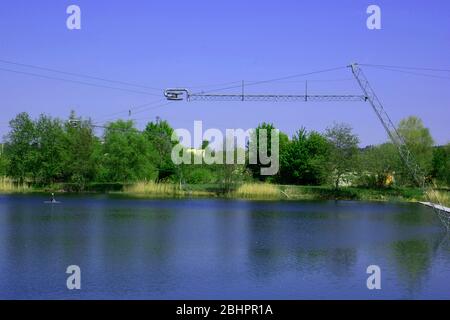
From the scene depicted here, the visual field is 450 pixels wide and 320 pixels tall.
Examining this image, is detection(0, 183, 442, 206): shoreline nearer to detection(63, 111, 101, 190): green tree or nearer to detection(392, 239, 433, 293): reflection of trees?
detection(63, 111, 101, 190): green tree

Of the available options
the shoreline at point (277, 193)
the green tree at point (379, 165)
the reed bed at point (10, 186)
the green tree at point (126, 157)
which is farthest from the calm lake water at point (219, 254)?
the reed bed at point (10, 186)

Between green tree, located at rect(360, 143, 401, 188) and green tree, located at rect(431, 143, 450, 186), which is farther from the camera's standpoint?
green tree, located at rect(360, 143, 401, 188)

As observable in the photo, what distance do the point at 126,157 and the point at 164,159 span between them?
4.64 meters

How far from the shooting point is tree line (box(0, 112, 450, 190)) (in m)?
55.2

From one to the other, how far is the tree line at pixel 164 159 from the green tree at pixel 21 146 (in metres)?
0.09

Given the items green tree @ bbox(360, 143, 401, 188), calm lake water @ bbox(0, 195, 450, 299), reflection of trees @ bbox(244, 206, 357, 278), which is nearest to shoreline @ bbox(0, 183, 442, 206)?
green tree @ bbox(360, 143, 401, 188)

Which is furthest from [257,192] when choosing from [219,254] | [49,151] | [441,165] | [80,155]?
[219,254]

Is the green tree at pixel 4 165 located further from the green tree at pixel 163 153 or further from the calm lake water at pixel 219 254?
the calm lake water at pixel 219 254

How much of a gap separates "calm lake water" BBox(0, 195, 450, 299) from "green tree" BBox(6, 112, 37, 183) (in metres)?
24.7

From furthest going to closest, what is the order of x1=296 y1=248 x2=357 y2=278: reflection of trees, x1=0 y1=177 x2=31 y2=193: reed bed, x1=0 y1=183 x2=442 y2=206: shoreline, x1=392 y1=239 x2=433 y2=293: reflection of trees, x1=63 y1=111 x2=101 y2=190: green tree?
x1=63 y1=111 x2=101 y2=190: green tree → x1=0 y1=177 x2=31 y2=193: reed bed → x1=0 y1=183 x2=442 y2=206: shoreline → x1=296 y1=248 x2=357 y2=278: reflection of trees → x1=392 y1=239 x2=433 y2=293: reflection of trees

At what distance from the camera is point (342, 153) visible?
55312 mm

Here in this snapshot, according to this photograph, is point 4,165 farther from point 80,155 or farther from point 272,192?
point 272,192

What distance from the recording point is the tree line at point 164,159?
5525cm

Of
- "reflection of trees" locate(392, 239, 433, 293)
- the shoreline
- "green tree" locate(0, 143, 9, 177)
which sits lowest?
"reflection of trees" locate(392, 239, 433, 293)
